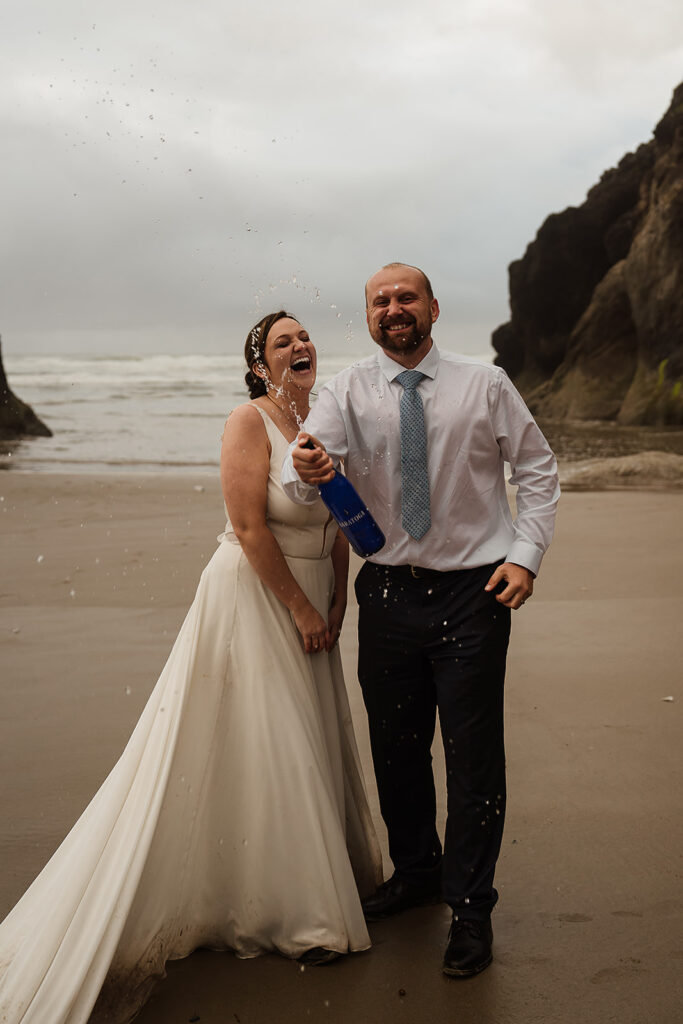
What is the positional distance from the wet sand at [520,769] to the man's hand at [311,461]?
1.34 metres

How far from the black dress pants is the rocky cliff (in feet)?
93.0

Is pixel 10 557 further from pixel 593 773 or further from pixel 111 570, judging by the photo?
pixel 593 773

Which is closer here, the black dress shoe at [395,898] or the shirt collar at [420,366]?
the shirt collar at [420,366]

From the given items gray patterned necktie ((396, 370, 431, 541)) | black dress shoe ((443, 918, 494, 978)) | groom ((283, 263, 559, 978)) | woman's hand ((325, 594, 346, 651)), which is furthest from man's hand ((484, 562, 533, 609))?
black dress shoe ((443, 918, 494, 978))

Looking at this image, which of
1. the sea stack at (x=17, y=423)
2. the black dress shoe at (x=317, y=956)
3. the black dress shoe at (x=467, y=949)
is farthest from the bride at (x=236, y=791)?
the sea stack at (x=17, y=423)

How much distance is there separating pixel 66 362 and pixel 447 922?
54604 millimetres

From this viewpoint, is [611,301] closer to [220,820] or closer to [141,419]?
[141,419]

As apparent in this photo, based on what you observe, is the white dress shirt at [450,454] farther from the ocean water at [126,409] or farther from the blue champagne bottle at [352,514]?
the ocean water at [126,409]

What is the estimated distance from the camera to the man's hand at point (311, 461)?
2.71 metres

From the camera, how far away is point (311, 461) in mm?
2717

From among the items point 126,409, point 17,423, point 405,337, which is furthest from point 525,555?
point 126,409

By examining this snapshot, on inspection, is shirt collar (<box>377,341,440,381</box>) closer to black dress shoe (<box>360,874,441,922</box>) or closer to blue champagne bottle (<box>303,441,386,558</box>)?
blue champagne bottle (<box>303,441,386,558</box>)

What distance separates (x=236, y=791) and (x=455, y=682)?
2.22 ft

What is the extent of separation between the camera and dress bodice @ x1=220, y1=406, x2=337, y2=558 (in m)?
2.96
